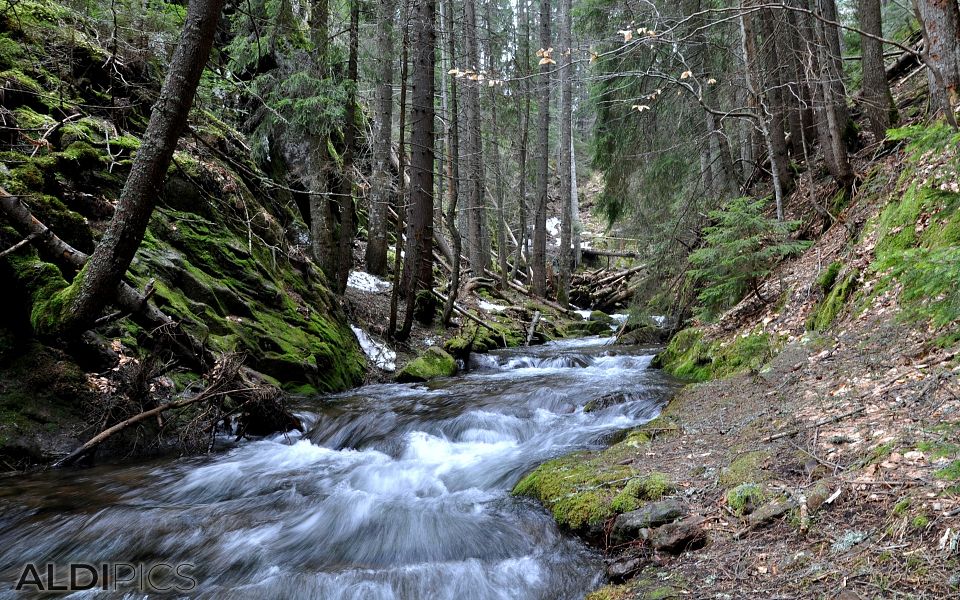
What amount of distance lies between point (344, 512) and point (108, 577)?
171 centimetres

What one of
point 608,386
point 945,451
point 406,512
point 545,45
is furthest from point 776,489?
point 545,45

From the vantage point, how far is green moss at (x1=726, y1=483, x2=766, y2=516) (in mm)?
3160

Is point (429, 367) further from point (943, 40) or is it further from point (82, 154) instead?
point (943, 40)

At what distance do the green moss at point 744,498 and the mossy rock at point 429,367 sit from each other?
22.7 feet

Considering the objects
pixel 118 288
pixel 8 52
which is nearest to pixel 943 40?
pixel 118 288

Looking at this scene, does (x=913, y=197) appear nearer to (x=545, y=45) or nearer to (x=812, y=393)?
(x=812, y=393)

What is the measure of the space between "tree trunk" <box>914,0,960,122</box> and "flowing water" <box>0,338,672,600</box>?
13.7 feet

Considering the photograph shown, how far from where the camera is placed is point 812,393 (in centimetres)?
458

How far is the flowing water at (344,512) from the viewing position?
3604mm

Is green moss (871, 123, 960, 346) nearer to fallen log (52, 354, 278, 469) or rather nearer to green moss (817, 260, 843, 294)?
green moss (817, 260, 843, 294)

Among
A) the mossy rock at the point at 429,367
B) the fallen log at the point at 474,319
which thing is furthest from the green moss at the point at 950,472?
the fallen log at the point at 474,319

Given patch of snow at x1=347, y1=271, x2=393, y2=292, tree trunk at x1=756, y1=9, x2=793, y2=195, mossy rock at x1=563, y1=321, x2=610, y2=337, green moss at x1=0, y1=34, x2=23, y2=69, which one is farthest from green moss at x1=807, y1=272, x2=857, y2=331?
green moss at x1=0, y1=34, x2=23, y2=69

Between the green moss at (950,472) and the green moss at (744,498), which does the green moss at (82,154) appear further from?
the green moss at (950,472)

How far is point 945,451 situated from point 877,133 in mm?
7623
